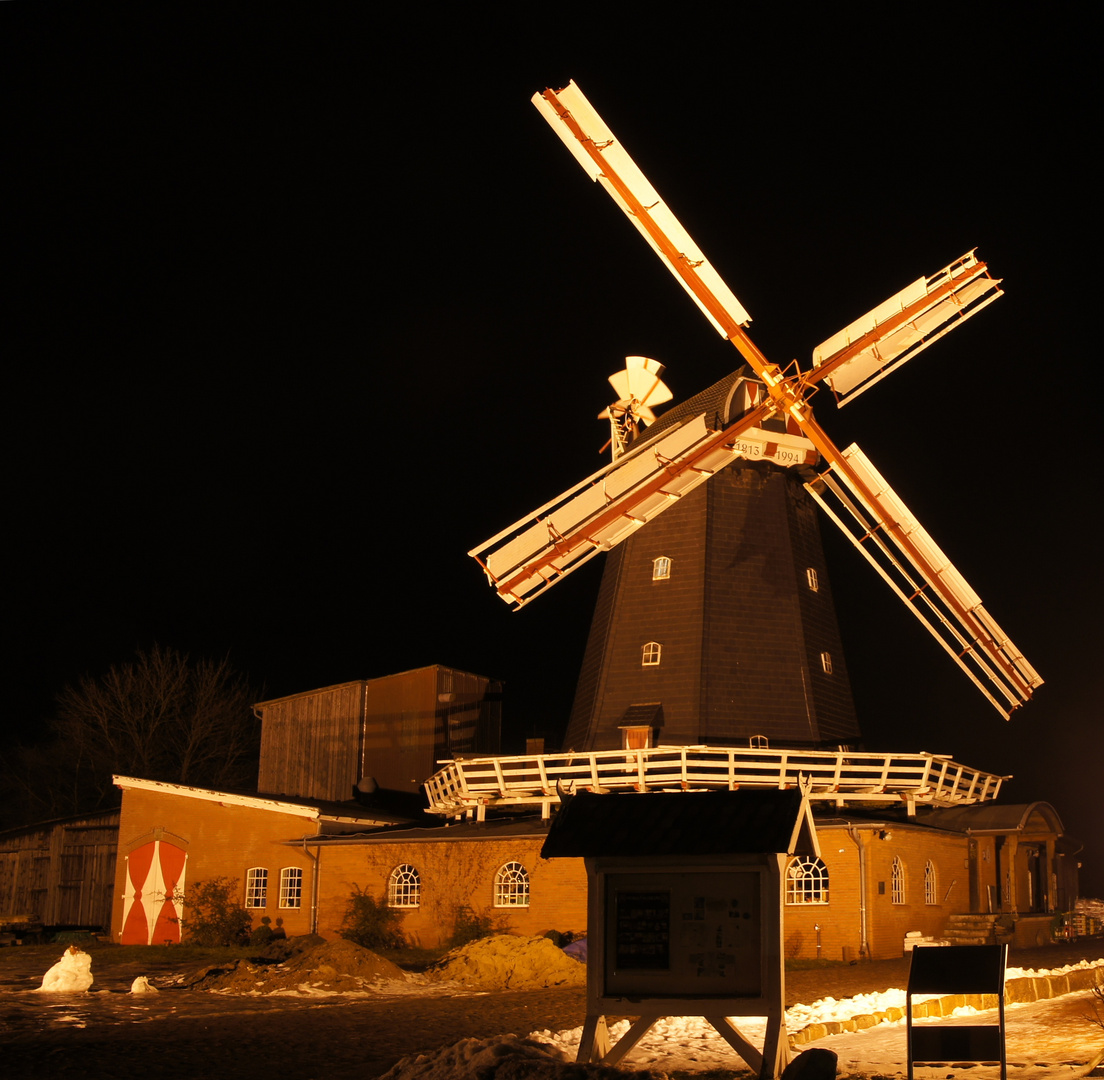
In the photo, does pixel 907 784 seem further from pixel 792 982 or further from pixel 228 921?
pixel 228 921

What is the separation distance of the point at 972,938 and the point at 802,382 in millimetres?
10690

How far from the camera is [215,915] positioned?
1023 inches

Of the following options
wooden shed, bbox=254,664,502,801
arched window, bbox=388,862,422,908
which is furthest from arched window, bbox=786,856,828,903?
wooden shed, bbox=254,664,502,801

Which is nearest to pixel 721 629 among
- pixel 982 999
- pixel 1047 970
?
pixel 1047 970

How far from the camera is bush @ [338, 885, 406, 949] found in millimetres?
23625

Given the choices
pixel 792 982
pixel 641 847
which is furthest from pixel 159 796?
pixel 641 847

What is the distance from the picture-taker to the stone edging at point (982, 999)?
505 inches

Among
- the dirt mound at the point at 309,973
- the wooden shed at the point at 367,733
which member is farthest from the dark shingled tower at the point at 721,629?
the wooden shed at the point at 367,733

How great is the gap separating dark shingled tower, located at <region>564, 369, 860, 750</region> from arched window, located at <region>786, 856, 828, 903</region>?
7.15 ft

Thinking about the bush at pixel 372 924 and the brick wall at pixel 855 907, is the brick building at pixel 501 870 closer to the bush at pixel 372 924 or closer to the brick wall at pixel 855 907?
the brick wall at pixel 855 907

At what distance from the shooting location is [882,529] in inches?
933

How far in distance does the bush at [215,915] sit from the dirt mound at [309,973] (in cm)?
687

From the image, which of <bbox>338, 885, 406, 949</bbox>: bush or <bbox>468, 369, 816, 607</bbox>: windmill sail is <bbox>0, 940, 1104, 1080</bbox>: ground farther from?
<bbox>468, 369, 816, 607</bbox>: windmill sail

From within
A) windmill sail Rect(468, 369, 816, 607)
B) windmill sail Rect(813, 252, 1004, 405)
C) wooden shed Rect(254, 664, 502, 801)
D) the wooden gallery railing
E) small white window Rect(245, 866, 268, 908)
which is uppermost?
windmill sail Rect(813, 252, 1004, 405)
